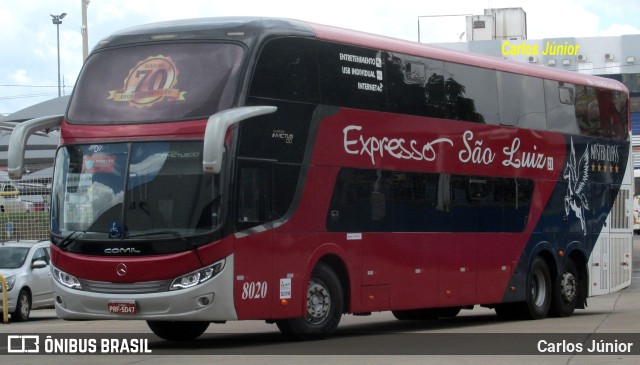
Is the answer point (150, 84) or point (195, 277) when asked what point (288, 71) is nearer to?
point (150, 84)

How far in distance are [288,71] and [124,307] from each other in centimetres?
369

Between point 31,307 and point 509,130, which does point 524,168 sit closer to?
point 509,130

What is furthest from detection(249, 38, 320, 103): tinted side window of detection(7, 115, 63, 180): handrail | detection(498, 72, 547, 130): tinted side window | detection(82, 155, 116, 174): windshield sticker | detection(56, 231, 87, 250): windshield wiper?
detection(498, 72, 547, 130): tinted side window

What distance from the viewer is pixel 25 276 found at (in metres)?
24.1

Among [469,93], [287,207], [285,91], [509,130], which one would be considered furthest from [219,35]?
[509,130]

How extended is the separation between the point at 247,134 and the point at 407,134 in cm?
375

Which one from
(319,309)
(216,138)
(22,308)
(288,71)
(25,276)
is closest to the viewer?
(216,138)

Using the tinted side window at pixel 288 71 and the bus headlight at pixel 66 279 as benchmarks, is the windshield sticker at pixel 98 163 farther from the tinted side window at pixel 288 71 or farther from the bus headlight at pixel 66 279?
the tinted side window at pixel 288 71

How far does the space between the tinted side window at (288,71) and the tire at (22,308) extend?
10679 millimetres

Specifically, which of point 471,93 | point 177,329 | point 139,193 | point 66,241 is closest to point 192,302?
point 139,193

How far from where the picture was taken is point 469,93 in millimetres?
18984

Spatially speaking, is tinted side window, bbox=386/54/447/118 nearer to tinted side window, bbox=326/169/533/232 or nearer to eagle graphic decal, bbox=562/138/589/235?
tinted side window, bbox=326/169/533/232

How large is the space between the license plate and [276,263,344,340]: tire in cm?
217

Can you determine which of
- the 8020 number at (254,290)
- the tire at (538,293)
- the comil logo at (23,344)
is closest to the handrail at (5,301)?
the comil logo at (23,344)
